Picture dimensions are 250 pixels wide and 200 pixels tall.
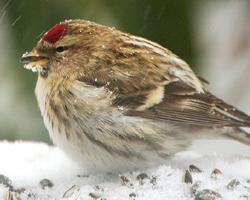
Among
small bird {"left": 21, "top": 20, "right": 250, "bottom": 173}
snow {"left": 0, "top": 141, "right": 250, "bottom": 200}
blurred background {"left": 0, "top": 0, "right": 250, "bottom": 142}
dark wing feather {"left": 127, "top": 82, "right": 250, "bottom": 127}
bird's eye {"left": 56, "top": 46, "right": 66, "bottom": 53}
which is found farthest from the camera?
blurred background {"left": 0, "top": 0, "right": 250, "bottom": 142}

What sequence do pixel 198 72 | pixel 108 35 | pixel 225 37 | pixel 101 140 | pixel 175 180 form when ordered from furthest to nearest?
pixel 225 37 → pixel 198 72 → pixel 108 35 → pixel 101 140 → pixel 175 180

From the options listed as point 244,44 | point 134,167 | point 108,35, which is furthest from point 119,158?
point 244,44

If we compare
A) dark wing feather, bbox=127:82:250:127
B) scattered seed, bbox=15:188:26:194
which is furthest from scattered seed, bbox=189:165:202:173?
scattered seed, bbox=15:188:26:194

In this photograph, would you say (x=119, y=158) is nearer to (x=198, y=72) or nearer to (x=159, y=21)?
(x=159, y=21)

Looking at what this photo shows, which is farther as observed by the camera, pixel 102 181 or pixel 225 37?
pixel 225 37

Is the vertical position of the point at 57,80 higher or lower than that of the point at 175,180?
higher

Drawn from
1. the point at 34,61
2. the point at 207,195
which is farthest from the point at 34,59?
the point at 207,195

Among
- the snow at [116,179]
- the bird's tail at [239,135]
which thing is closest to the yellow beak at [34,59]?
the snow at [116,179]

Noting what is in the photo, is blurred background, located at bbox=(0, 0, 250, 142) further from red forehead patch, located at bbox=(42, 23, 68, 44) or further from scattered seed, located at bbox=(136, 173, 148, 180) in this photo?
scattered seed, located at bbox=(136, 173, 148, 180)
